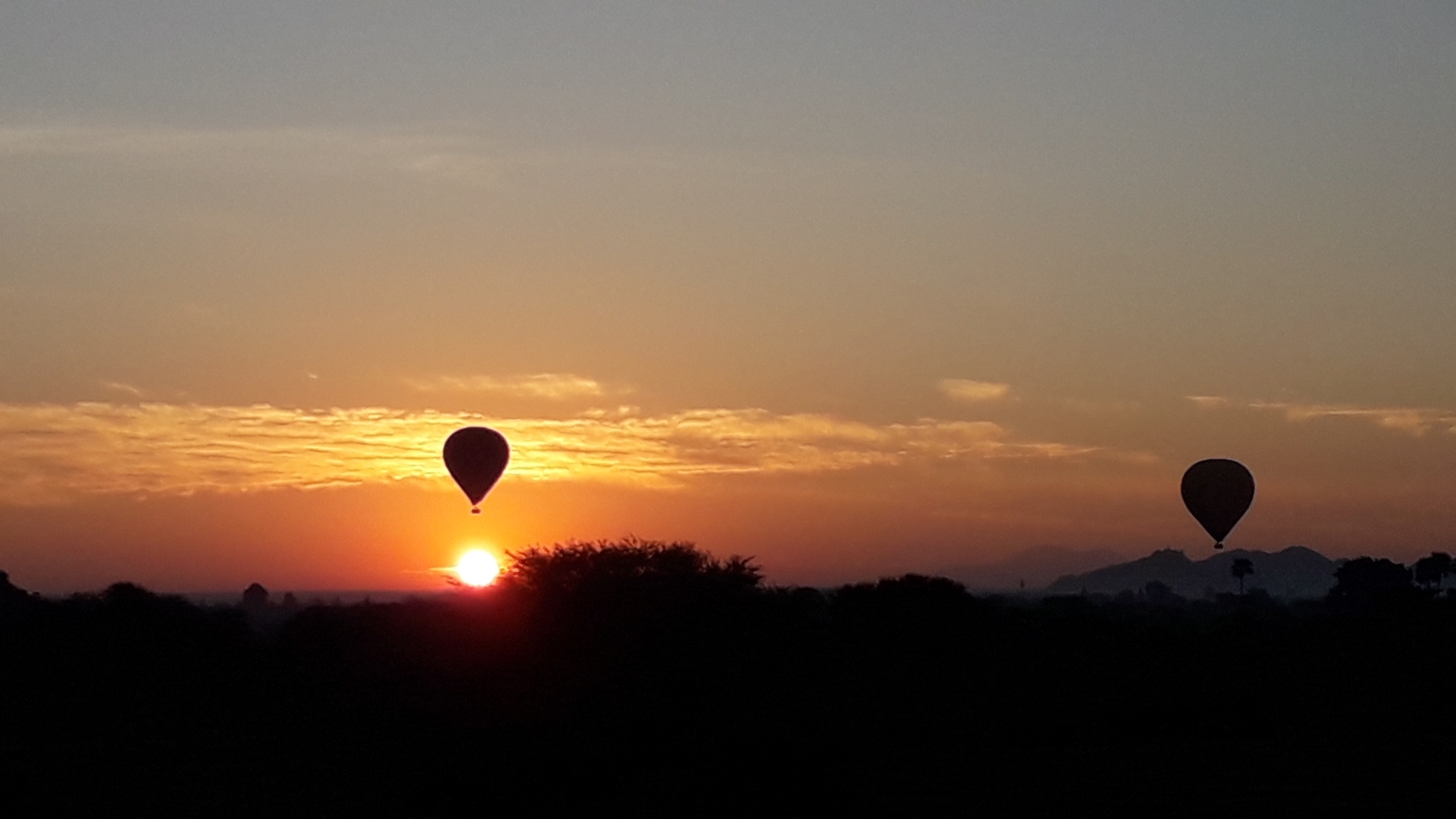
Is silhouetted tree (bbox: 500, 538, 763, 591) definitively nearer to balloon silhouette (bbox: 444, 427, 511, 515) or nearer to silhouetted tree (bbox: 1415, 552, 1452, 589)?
balloon silhouette (bbox: 444, 427, 511, 515)

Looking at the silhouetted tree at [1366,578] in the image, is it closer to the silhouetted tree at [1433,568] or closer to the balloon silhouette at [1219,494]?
the silhouetted tree at [1433,568]

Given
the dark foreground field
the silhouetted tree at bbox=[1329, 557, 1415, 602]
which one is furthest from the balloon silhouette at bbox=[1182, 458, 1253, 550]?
Answer: the silhouetted tree at bbox=[1329, 557, 1415, 602]

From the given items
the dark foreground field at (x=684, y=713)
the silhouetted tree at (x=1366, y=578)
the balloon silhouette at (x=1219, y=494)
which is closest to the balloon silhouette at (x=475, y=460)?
the dark foreground field at (x=684, y=713)

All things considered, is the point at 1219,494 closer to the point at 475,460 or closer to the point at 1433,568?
the point at 475,460

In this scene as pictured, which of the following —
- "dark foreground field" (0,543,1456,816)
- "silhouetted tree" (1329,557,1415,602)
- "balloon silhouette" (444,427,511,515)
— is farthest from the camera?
"silhouetted tree" (1329,557,1415,602)

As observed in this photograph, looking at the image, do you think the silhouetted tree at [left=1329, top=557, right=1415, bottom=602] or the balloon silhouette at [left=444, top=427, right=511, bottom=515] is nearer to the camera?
the balloon silhouette at [left=444, top=427, right=511, bottom=515]

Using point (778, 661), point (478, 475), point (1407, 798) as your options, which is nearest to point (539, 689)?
point (778, 661)
